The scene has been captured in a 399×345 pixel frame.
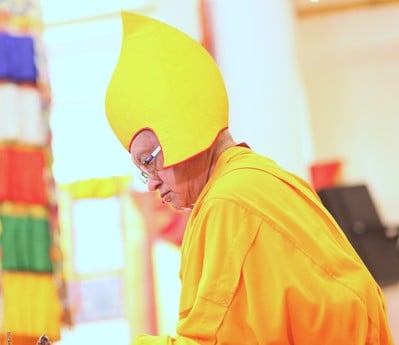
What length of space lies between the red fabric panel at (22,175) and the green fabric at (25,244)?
0.09 meters

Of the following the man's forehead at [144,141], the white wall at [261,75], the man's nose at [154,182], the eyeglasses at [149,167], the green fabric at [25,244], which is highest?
the white wall at [261,75]

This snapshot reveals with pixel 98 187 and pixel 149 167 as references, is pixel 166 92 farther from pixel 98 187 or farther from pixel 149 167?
pixel 98 187

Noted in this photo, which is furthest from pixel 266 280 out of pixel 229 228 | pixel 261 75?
pixel 261 75

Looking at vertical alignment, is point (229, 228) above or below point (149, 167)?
below

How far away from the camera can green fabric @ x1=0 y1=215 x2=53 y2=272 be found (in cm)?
297

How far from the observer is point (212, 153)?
3.95 ft

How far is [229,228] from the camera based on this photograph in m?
1.03

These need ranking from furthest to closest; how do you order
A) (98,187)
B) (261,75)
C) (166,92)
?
(98,187), (261,75), (166,92)

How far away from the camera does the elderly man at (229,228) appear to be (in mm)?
1007

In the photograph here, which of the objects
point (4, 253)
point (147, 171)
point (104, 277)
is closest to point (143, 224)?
point (4, 253)

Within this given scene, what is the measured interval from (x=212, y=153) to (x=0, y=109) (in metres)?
2.12

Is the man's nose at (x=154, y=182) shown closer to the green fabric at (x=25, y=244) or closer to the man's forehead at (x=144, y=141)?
the man's forehead at (x=144, y=141)

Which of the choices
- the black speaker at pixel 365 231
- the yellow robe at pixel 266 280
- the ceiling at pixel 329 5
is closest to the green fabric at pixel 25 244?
the black speaker at pixel 365 231

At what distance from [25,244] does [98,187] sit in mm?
1303
